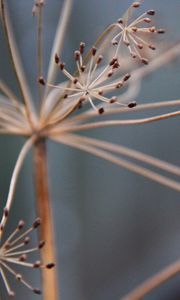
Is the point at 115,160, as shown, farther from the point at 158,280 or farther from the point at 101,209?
the point at 101,209

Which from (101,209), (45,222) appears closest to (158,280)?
(45,222)

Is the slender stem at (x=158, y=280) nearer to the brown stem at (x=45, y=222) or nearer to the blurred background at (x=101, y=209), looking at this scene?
the brown stem at (x=45, y=222)

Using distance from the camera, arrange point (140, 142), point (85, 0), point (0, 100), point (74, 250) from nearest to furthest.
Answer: point (0, 100) → point (85, 0) → point (140, 142) → point (74, 250)

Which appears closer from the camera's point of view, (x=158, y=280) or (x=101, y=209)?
(x=158, y=280)

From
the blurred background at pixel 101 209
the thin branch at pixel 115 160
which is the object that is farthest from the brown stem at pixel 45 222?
the blurred background at pixel 101 209

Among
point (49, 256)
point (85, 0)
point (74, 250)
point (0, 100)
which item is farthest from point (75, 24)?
point (49, 256)

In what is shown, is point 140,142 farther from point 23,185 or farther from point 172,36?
point 172,36
